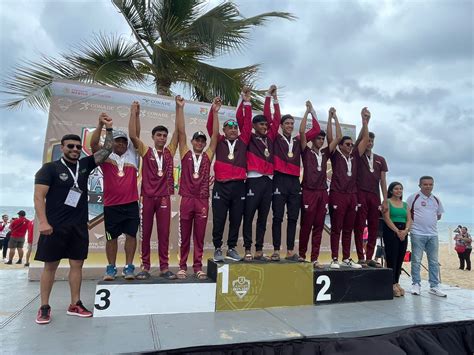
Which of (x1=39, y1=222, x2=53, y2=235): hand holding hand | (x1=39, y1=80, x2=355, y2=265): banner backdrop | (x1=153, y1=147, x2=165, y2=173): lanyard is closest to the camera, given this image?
(x1=39, y1=222, x2=53, y2=235): hand holding hand

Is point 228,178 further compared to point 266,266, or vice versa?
point 228,178

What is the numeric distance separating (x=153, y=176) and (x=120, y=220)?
60cm

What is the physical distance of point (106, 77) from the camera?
6.61 metres

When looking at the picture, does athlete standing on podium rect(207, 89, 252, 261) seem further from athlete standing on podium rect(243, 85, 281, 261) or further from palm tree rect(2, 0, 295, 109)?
palm tree rect(2, 0, 295, 109)

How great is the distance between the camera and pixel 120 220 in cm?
366

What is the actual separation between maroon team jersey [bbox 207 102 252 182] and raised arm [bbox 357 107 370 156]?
63.5 inches

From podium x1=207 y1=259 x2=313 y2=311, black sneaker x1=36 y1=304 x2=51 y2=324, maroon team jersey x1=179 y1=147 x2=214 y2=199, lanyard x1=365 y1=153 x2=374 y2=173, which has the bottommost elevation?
black sneaker x1=36 y1=304 x2=51 y2=324

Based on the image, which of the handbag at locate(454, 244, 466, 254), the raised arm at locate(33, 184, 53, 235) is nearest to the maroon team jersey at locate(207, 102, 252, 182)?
Answer: the raised arm at locate(33, 184, 53, 235)

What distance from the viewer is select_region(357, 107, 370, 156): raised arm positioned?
4633mm

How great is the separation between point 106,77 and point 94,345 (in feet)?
17.7

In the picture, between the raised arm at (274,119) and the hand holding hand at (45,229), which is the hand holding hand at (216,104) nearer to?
the raised arm at (274,119)

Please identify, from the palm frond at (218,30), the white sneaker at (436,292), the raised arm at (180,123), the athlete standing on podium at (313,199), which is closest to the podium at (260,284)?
the athlete standing on podium at (313,199)

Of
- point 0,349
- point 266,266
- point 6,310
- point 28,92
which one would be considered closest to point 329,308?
point 266,266

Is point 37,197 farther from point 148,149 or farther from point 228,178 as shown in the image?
point 228,178
